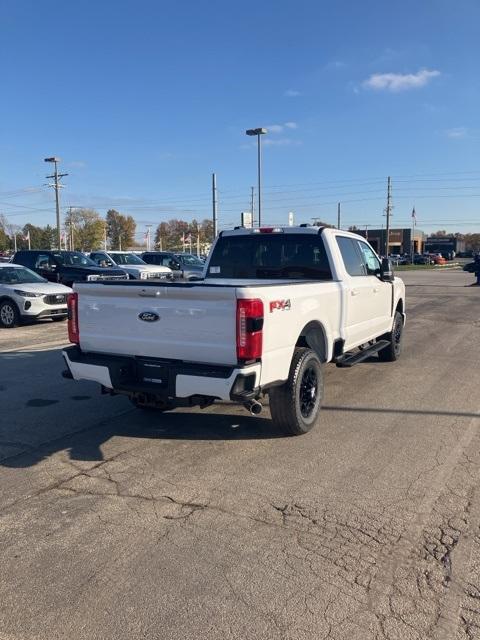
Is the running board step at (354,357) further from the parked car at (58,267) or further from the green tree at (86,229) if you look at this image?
the green tree at (86,229)

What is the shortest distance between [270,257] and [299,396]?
2321 millimetres

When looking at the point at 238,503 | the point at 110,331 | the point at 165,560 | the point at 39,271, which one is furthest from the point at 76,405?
the point at 39,271

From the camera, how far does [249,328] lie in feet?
14.6

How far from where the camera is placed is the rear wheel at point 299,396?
513 centimetres

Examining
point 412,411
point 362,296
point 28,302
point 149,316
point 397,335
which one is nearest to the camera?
point 149,316

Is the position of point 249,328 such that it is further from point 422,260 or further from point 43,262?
point 422,260

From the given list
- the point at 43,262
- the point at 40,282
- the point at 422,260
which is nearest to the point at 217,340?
the point at 40,282

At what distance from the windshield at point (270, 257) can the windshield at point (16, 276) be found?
8.87 m

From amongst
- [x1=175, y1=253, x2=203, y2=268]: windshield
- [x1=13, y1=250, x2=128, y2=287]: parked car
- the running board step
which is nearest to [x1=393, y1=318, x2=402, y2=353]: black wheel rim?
the running board step


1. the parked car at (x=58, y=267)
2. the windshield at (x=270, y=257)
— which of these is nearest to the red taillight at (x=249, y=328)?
the windshield at (x=270, y=257)

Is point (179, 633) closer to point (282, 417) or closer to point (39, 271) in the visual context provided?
point (282, 417)

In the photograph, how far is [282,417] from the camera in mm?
5227

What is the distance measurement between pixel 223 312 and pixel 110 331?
126 cm

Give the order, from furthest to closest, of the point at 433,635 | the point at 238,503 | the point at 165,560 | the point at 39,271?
the point at 39,271
the point at 238,503
the point at 165,560
the point at 433,635
